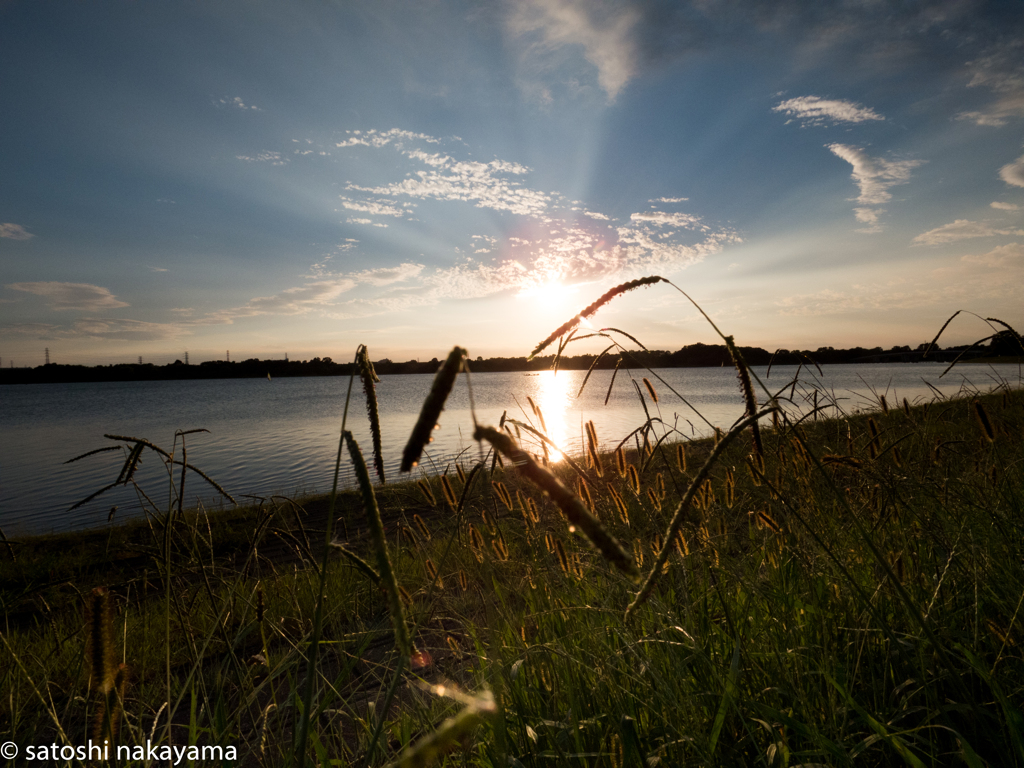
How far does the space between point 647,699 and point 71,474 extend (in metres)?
28.4

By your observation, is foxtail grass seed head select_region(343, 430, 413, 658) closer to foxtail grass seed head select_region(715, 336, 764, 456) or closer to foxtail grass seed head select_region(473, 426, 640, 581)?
foxtail grass seed head select_region(473, 426, 640, 581)

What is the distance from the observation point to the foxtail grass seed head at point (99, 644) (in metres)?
1.03

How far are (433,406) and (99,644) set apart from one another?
1.00 metres

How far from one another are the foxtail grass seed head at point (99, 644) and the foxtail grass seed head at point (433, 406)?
0.88 metres

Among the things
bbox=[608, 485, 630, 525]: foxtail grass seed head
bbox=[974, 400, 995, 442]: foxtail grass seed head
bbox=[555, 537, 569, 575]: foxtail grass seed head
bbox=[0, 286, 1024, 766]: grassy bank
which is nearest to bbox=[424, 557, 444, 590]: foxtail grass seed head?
bbox=[0, 286, 1024, 766]: grassy bank

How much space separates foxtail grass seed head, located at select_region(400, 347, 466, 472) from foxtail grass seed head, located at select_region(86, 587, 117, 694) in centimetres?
88

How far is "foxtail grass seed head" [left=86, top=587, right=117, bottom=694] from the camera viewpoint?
1.03 m

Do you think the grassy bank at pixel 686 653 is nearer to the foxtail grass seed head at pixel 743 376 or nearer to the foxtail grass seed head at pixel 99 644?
the foxtail grass seed head at pixel 99 644

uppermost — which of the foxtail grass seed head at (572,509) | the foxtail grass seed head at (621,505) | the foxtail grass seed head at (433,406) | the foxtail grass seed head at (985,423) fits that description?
the foxtail grass seed head at (433,406)

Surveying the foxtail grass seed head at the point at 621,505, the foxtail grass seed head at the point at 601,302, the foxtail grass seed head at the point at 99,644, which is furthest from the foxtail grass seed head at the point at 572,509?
the foxtail grass seed head at the point at 621,505

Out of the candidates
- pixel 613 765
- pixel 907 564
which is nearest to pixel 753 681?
pixel 613 765

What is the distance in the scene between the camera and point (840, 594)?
251 centimetres

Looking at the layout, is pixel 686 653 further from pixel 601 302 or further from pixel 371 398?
pixel 371 398

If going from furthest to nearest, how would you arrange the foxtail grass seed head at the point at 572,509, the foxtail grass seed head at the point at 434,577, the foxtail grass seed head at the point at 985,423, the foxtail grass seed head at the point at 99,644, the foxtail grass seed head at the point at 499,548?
the foxtail grass seed head at the point at 499,548 → the foxtail grass seed head at the point at 985,423 → the foxtail grass seed head at the point at 434,577 → the foxtail grass seed head at the point at 99,644 → the foxtail grass seed head at the point at 572,509
